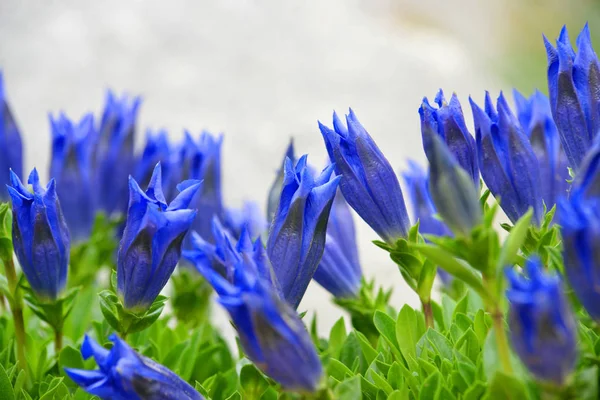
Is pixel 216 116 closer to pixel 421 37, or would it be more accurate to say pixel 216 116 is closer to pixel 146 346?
pixel 421 37

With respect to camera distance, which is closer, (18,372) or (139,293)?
(139,293)

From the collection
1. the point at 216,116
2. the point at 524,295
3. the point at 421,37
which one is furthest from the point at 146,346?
the point at 421,37

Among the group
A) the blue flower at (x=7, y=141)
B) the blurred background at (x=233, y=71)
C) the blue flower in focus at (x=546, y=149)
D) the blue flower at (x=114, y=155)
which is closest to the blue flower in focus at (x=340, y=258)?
the blue flower in focus at (x=546, y=149)

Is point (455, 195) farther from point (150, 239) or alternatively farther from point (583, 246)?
point (150, 239)

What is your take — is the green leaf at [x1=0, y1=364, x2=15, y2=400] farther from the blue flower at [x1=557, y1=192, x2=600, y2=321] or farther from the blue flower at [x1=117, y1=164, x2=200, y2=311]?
the blue flower at [x1=557, y1=192, x2=600, y2=321]

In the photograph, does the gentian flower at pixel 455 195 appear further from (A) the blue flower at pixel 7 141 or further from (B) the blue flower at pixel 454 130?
(A) the blue flower at pixel 7 141

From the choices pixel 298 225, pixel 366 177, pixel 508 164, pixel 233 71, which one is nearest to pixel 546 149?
pixel 508 164
